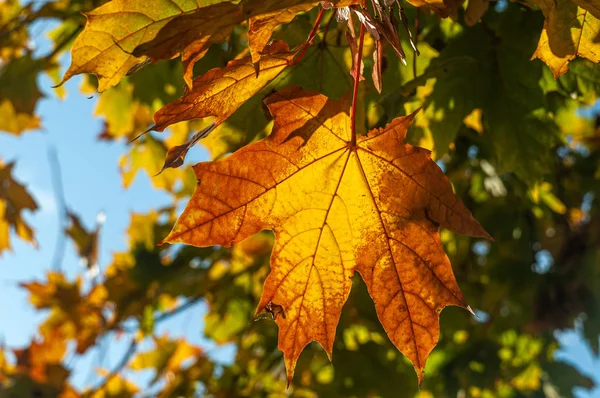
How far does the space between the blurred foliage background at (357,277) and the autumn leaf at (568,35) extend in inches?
16.7

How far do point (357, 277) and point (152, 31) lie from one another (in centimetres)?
146

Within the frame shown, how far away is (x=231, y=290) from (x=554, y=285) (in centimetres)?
155

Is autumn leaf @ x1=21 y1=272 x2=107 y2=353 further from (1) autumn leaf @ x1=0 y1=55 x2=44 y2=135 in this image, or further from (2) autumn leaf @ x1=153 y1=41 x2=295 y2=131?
(2) autumn leaf @ x1=153 y1=41 x2=295 y2=131

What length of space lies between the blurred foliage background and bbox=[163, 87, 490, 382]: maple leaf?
40cm

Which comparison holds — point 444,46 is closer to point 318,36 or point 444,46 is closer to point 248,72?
point 318,36

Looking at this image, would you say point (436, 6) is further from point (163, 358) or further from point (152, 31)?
point (163, 358)

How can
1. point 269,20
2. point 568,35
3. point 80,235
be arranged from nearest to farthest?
1. point 269,20
2. point 568,35
3. point 80,235

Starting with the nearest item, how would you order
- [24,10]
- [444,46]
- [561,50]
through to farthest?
[561,50]
[444,46]
[24,10]

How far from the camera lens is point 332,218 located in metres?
1.01

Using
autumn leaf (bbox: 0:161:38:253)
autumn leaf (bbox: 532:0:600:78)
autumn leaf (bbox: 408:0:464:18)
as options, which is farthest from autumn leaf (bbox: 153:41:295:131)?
autumn leaf (bbox: 0:161:38:253)

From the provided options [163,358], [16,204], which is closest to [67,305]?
[163,358]

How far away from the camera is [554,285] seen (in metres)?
2.80

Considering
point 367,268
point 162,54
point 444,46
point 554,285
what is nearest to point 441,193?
point 367,268

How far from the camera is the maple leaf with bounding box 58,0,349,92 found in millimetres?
753
